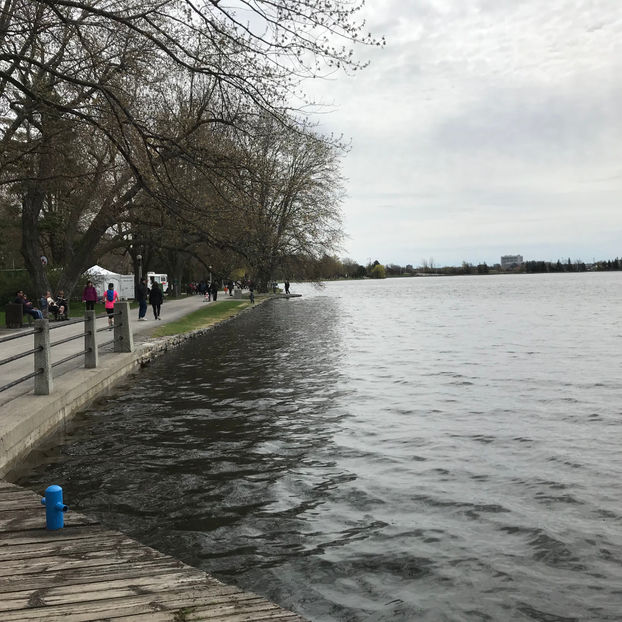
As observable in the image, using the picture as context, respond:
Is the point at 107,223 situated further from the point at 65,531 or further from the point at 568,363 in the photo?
the point at 65,531

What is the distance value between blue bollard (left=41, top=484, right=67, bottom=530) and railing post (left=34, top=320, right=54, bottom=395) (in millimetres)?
5059

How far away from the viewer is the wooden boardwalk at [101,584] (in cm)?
379

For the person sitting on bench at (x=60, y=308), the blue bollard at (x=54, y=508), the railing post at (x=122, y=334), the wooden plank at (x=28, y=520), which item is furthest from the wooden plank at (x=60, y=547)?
the person sitting on bench at (x=60, y=308)

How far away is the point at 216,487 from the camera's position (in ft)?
25.3

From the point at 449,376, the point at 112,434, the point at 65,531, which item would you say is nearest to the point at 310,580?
the point at 65,531

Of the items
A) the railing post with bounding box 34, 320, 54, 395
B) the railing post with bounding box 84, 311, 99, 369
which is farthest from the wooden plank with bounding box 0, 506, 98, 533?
the railing post with bounding box 84, 311, 99, 369

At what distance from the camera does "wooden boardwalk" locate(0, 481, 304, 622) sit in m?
3.79

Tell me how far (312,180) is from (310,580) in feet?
185

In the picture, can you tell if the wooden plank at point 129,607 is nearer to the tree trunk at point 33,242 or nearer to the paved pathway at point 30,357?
the paved pathway at point 30,357

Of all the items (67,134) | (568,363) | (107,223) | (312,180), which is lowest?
(568,363)

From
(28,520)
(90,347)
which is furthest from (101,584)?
(90,347)

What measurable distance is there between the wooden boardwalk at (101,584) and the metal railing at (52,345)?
3.61m

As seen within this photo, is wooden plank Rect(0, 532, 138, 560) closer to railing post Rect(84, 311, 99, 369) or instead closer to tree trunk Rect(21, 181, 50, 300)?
railing post Rect(84, 311, 99, 369)

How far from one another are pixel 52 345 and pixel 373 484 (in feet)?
18.3
